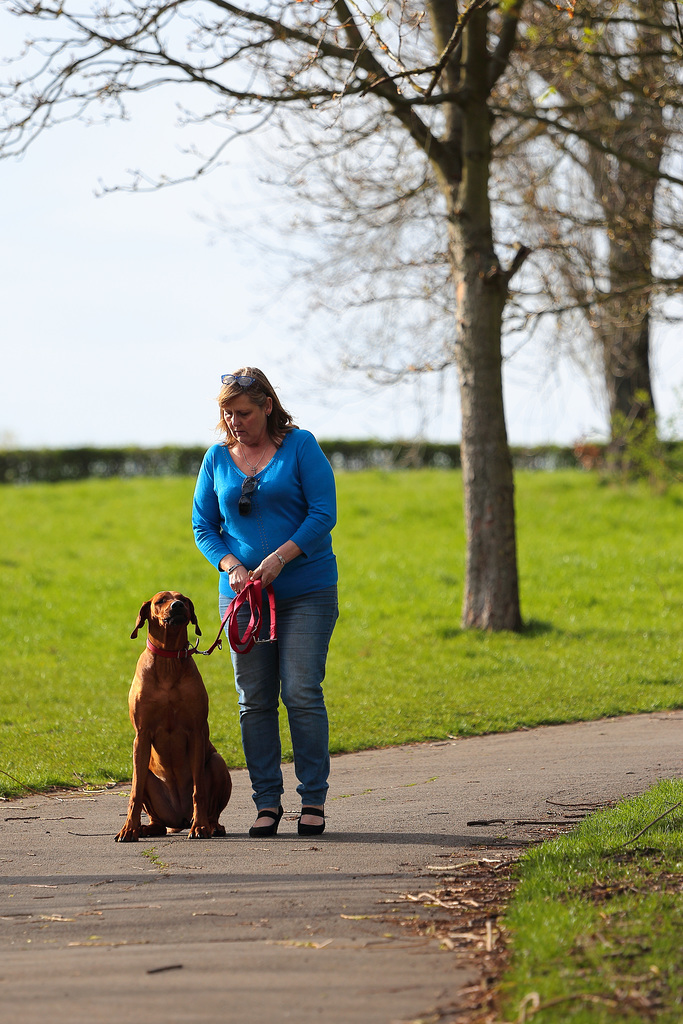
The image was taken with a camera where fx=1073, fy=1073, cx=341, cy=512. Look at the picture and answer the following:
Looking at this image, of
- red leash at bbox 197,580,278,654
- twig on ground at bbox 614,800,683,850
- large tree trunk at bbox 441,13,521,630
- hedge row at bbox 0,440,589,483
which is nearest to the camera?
twig on ground at bbox 614,800,683,850

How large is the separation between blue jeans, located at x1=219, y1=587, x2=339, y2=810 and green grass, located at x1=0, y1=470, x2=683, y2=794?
8.04ft

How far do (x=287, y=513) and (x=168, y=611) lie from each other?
0.79 meters

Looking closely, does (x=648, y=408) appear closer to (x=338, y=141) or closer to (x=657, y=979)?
(x=338, y=141)

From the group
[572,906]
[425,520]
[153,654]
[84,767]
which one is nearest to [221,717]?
[84,767]

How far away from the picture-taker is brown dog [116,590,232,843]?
17.9 ft

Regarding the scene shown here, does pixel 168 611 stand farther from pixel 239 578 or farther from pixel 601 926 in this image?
pixel 601 926

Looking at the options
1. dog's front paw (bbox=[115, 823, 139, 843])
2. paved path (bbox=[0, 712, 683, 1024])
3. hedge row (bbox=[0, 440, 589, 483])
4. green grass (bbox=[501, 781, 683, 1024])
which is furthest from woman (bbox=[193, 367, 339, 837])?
hedge row (bbox=[0, 440, 589, 483])

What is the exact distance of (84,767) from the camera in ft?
25.9

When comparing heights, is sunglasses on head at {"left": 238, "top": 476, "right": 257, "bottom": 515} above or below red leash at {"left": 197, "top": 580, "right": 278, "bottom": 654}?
above

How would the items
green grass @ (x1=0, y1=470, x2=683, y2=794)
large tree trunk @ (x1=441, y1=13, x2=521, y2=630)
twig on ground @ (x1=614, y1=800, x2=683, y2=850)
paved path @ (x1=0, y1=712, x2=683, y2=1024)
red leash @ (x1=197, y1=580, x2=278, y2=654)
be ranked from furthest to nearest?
large tree trunk @ (x1=441, y1=13, x2=521, y2=630) → green grass @ (x1=0, y1=470, x2=683, y2=794) → red leash @ (x1=197, y1=580, x2=278, y2=654) → twig on ground @ (x1=614, y1=800, x2=683, y2=850) → paved path @ (x1=0, y1=712, x2=683, y2=1024)

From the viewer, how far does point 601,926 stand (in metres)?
3.67

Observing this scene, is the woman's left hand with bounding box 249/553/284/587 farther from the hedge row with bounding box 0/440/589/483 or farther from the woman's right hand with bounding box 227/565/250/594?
the hedge row with bounding box 0/440/589/483

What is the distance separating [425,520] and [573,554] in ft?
12.3

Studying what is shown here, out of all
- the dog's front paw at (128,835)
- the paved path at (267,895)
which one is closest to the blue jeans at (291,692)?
the paved path at (267,895)
